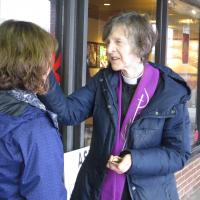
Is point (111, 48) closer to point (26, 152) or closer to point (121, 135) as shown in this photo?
point (121, 135)

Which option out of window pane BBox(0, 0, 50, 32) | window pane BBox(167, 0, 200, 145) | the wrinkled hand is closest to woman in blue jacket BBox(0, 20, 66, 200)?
the wrinkled hand

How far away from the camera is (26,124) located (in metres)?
1.56

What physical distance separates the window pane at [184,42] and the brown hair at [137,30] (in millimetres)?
2959

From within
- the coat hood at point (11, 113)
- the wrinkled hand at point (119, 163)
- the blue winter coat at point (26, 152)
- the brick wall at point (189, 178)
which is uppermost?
the coat hood at point (11, 113)

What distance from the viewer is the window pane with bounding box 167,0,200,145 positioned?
5.50 meters

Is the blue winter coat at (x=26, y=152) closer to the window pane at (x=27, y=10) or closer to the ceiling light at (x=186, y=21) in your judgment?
the window pane at (x=27, y=10)

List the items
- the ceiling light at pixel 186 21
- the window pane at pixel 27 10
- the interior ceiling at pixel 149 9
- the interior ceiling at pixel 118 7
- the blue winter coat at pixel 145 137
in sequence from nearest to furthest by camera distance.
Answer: the blue winter coat at pixel 145 137 < the window pane at pixel 27 10 < the interior ceiling at pixel 118 7 < the interior ceiling at pixel 149 9 < the ceiling light at pixel 186 21

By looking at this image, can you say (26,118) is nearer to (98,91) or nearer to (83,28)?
(98,91)

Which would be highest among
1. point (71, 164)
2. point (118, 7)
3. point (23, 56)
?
point (118, 7)

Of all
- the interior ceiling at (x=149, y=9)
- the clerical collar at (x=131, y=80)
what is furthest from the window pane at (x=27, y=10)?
the interior ceiling at (x=149, y=9)

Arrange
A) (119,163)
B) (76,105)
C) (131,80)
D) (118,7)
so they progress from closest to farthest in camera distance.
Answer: (119,163) → (131,80) → (76,105) → (118,7)

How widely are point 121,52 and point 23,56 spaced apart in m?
0.85

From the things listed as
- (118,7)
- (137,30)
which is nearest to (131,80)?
(137,30)

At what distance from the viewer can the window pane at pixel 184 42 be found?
5.50 metres
